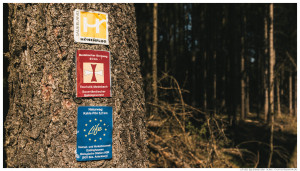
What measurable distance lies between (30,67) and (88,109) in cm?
38

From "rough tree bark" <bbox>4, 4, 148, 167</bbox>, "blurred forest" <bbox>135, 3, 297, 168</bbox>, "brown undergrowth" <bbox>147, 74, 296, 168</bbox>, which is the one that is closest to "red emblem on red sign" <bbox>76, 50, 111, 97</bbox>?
"rough tree bark" <bbox>4, 4, 148, 167</bbox>

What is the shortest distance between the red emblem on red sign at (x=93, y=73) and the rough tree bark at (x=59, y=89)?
3 cm

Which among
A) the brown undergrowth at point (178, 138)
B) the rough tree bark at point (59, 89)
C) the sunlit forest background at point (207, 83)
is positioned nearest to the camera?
the rough tree bark at point (59, 89)

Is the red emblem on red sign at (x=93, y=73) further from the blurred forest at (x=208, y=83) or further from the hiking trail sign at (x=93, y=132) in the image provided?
the blurred forest at (x=208, y=83)

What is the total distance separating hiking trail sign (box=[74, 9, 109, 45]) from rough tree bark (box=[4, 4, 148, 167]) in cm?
3

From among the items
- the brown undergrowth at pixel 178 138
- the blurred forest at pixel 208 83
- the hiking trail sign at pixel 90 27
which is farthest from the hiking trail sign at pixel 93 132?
the brown undergrowth at pixel 178 138

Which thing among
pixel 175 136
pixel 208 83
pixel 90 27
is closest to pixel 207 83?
pixel 208 83

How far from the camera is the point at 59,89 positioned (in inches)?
48.7

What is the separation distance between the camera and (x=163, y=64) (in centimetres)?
488

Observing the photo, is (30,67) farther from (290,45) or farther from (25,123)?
(290,45)

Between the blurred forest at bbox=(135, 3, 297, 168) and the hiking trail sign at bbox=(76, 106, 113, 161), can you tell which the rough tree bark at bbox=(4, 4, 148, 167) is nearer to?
the hiking trail sign at bbox=(76, 106, 113, 161)

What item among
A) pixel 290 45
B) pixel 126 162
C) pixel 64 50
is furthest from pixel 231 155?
pixel 290 45

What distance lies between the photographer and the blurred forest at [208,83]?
3807mm

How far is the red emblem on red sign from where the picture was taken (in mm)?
1241
